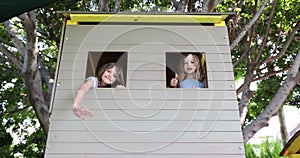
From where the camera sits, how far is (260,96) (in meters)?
4.38

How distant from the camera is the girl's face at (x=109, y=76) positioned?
5.86ft

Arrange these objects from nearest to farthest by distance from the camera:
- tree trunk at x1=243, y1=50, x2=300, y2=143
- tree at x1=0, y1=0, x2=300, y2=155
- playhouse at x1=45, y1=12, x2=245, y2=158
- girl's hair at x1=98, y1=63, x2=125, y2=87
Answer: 1. playhouse at x1=45, y1=12, x2=245, y2=158
2. girl's hair at x1=98, y1=63, x2=125, y2=87
3. tree trunk at x1=243, y1=50, x2=300, y2=143
4. tree at x1=0, y1=0, x2=300, y2=155

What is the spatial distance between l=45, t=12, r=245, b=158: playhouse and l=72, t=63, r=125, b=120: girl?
0.11 feet

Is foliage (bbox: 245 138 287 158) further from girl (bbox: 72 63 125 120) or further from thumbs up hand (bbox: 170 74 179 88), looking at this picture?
girl (bbox: 72 63 125 120)

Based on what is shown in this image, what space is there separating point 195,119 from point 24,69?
5.62 feet

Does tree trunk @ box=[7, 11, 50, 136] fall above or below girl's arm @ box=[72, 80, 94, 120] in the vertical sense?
above

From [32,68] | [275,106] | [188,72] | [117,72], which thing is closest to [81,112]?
[117,72]

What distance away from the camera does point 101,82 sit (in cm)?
181

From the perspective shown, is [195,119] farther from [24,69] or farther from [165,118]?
[24,69]

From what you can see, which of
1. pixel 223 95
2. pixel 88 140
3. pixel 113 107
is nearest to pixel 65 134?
pixel 88 140

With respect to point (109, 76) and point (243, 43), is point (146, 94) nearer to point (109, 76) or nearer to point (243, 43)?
point (109, 76)

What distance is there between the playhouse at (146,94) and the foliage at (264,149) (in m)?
4.93

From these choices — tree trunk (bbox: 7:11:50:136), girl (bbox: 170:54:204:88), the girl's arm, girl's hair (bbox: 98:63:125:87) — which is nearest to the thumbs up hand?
girl (bbox: 170:54:204:88)

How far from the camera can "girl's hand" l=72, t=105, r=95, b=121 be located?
162 cm
